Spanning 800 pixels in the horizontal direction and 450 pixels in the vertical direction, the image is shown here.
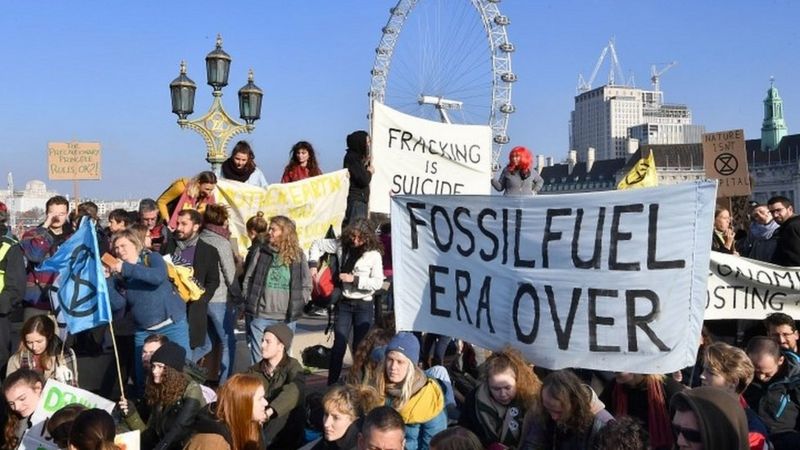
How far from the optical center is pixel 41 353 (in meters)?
5.07

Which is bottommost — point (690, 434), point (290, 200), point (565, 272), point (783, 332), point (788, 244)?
point (690, 434)

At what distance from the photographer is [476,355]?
20.3 ft

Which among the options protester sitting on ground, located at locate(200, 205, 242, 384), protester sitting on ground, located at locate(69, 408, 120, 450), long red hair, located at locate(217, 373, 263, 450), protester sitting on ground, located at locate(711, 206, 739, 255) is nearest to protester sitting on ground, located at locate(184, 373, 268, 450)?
long red hair, located at locate(217, 373, 263, 450)

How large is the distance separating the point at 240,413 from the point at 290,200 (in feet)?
11.1

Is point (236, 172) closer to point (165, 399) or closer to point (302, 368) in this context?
point (302, 368)

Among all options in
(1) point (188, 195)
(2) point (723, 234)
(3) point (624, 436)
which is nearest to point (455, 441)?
(3) point (624, 436)

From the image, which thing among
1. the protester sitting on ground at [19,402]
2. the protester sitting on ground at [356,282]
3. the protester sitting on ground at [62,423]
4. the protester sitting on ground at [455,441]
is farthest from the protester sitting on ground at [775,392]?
the protester sitting on ground at [19,402]

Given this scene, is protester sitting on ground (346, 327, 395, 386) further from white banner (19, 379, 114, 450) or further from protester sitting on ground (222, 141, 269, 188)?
protester sitting on ground (222, 141, 269, 188)

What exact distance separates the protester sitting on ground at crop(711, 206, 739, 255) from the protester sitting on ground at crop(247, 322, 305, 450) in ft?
10.5

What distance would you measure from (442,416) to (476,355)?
1970mm

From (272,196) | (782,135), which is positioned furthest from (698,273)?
(782,135)

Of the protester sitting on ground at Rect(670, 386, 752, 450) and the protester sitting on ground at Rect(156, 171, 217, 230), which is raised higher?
the protester sitting on ground at Rect(156, 171, 217, 230)

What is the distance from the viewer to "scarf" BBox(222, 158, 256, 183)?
286 inches

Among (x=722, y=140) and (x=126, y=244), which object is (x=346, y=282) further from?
(x=722, y=140)
